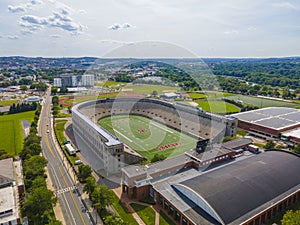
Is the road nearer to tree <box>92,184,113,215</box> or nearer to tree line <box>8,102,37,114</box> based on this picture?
tree <box>92,184,113,215</box>

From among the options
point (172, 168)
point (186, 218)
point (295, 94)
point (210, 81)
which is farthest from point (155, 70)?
point (186, 218)

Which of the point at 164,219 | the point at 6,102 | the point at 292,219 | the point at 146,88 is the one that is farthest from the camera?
the point at 146,88

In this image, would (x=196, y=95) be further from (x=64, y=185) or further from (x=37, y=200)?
(x=37, y=200)

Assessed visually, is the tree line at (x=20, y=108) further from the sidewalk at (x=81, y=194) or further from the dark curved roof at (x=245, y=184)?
the dark curved roof at (x=245, y=184)

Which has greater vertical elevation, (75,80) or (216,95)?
(75,80)

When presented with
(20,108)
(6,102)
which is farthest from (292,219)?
(6,102)

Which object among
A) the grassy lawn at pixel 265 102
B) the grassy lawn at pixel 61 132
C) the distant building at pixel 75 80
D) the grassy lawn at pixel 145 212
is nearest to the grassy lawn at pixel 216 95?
the grassy lawn at pixel 265 102

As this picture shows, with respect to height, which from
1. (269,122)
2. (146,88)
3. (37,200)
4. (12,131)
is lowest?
(12,131)
